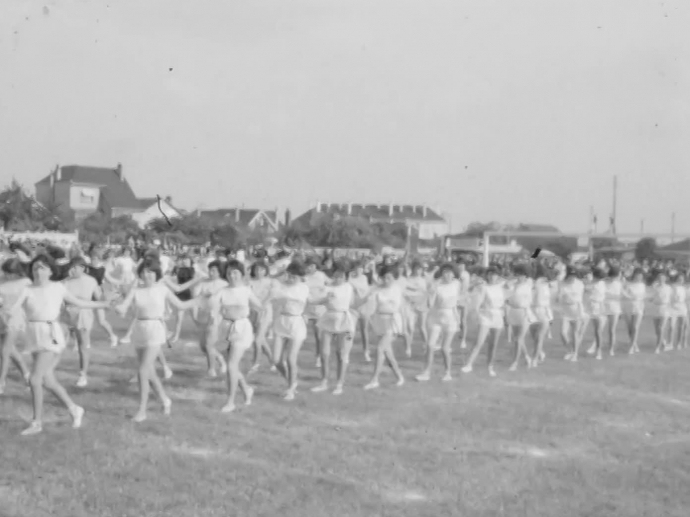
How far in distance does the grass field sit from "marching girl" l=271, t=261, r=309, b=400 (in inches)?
16.9

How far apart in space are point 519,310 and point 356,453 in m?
7.28

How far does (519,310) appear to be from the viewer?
1518 cm

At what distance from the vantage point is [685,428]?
1031 centimetres

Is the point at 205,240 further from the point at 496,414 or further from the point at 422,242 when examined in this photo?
the point at 422,242

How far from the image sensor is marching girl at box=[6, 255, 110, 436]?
8930 mm

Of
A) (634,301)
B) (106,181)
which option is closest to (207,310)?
(634,301)

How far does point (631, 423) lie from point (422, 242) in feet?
293

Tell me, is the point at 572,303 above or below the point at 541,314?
above

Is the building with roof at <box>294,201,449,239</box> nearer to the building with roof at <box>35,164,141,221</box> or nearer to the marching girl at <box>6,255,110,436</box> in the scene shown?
the building with roof at <box>35,164,141,221</box>

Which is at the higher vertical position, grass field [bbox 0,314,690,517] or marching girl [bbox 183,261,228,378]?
marching girl [bbox 183,261,228,378]

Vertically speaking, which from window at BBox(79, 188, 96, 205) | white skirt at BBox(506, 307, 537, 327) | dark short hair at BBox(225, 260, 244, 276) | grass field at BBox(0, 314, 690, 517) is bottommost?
grass field at BBox(0, 314, 690, 517)

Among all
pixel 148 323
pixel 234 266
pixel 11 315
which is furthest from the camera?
pixel 234 266

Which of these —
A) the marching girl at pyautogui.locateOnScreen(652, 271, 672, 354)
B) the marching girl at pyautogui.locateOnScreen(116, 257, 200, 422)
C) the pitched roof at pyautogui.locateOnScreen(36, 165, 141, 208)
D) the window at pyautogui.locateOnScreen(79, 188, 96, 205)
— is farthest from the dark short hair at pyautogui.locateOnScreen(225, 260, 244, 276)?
the window at pyautogui.locateOnScreen(79, 188, 96, 205)

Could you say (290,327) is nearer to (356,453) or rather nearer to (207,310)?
(207,310)
